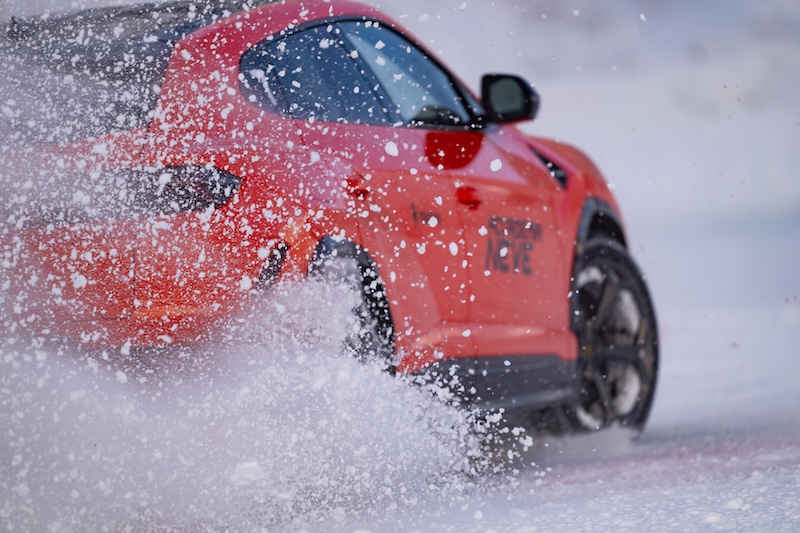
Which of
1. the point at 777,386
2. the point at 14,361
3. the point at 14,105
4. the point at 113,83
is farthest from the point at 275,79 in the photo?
the point at 777,386

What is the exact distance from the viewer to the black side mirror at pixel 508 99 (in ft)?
18.4

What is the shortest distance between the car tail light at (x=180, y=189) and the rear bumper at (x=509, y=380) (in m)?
1.13

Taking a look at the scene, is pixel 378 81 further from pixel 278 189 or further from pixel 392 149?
pixel 278 189

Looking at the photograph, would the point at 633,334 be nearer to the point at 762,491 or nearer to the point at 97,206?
the point at 762,491

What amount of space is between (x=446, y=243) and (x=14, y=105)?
1581mm

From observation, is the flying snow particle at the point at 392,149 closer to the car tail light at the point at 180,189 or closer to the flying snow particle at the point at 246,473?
the car tail light at the point at 180,189

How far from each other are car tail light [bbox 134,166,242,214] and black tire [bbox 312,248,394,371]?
0.44 meters

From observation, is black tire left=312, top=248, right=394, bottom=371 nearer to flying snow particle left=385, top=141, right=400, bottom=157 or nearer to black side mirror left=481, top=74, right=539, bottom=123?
flying snow particle left=385, top=141, right=400, bottom=157

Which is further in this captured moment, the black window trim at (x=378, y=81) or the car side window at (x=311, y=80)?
the black window trim at (x=378, y=81)

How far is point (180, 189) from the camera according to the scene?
400 cm

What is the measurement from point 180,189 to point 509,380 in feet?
6.14

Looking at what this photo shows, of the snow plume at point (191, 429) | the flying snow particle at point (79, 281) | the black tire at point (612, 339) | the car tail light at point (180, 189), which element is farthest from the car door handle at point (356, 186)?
the black tire at point (612, 339)

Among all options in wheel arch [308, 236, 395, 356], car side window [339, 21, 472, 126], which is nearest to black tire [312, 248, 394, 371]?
wheel arch [308, 236, 395, 356]

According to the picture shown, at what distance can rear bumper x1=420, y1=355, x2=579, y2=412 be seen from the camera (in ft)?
16.3
